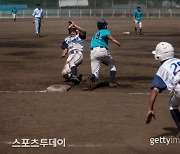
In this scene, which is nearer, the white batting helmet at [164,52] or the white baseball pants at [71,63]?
Result: the white batting helmet at [164,52]

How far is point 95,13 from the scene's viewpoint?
231ft

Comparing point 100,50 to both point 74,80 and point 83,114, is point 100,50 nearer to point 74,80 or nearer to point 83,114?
point 74,80

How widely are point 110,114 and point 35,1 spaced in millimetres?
67519

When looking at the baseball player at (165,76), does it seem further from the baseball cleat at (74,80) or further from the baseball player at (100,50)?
the baseball cleat at (74,80)

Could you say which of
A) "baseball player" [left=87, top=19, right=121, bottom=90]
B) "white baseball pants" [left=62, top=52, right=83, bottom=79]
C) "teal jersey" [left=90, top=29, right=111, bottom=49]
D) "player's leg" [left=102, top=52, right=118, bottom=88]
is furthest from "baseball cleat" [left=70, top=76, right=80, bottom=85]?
"teal jersey" [left=90, top=29, right=111, bottom=49]

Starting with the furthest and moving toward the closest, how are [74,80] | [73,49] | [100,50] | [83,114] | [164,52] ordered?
[73,49] → [74,80] → [100,50] → [83,114] → [164,52]

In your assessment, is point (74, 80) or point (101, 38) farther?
point (74, 80)

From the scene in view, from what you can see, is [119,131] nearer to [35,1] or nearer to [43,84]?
[43,84]

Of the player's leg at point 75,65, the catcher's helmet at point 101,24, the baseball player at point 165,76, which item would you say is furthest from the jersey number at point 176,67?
the player's leg at point 75,65

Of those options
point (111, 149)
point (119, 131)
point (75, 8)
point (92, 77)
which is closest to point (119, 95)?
point (92, 77)

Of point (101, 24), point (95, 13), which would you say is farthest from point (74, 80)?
point (95, 13)

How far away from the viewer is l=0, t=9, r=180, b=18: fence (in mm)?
68375

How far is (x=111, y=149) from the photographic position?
6.52 m

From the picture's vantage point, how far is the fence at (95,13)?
68375 mm
